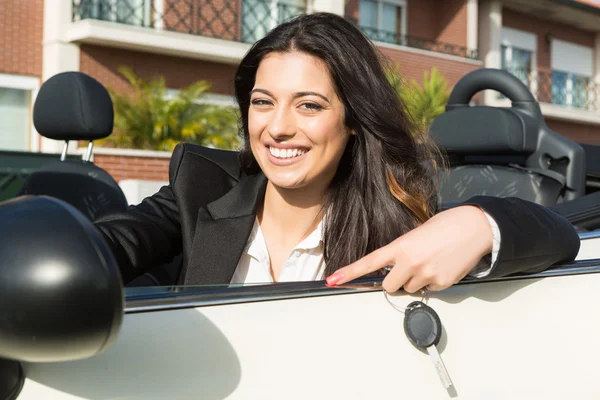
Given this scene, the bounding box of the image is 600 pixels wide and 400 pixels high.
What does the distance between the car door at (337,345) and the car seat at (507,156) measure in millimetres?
1319

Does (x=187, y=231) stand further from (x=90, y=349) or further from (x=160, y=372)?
(x=90, y=349)

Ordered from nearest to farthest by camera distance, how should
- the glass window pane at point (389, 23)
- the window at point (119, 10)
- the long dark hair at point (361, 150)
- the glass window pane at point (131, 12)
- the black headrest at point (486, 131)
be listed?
the long dark hair at point (361, 150), the black headrest at point (486, 131), the window at point (119, 10), the glass window pane at point (131, 12), the glass window pane at point (389, 23)

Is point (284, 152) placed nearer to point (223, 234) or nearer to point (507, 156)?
point (223, 234)

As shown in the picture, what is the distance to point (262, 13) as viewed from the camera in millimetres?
15719

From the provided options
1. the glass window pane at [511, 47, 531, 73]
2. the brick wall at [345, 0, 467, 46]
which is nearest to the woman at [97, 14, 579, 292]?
the brick wall at [345, 0, 467, 46]

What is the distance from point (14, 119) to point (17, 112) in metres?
0.12

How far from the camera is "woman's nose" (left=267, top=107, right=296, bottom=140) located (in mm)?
1844

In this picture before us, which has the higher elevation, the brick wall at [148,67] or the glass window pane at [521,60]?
the glass window pane at [521,60]

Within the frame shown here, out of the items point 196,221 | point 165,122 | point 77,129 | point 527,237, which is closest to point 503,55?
point 165,122

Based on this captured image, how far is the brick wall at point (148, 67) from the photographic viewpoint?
510 inches

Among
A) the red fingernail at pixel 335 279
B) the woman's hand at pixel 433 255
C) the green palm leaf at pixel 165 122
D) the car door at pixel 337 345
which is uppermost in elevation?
the green palm leaf at pixel 165 122

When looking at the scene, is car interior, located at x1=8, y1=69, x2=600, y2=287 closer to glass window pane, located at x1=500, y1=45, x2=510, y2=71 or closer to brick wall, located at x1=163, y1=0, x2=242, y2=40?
brick wall, located at x1=163, y1=0, x2=242, y2=40

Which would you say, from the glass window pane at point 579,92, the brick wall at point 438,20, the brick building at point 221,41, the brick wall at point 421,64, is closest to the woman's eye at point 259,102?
the brick building at point 221,41

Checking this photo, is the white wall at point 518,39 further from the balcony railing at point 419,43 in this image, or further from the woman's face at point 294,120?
the woman's face at point 294,120
